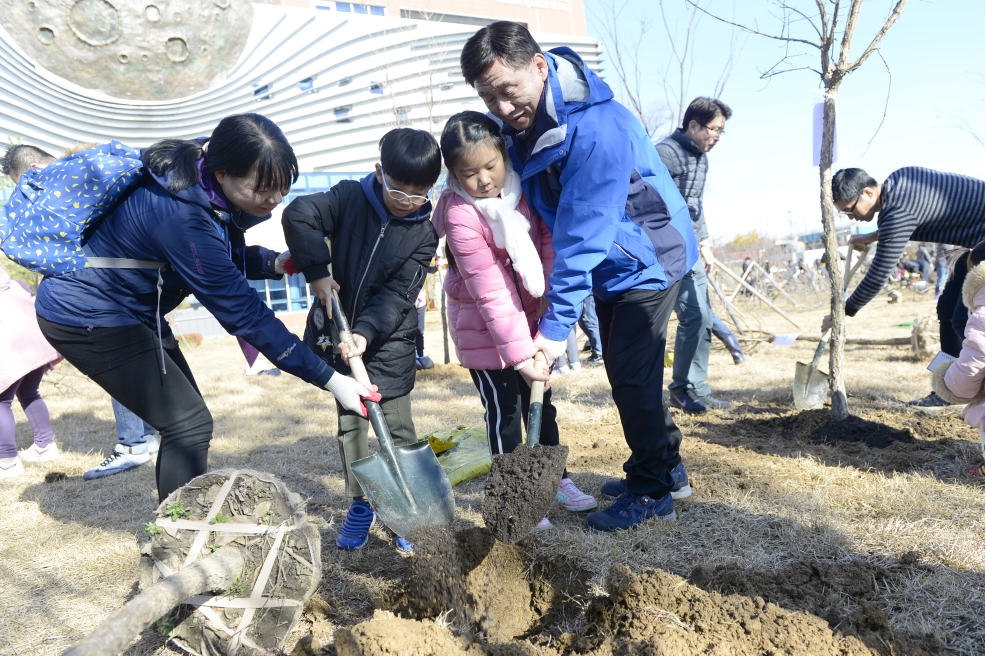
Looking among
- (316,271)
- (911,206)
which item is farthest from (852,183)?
(316,271)

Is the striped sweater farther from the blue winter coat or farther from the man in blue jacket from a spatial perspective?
the blue winter coat

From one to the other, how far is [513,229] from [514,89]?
1.56ft

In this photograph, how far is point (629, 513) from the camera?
2.65 meters

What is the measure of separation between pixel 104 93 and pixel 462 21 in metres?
17.5

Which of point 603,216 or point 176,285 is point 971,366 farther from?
point 176,285

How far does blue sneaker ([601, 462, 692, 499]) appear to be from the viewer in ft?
9.67

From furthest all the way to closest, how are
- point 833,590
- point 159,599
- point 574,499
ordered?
1. point 574,499
2. point 833,590
3. point 159,599

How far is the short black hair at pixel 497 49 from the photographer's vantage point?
2141mm

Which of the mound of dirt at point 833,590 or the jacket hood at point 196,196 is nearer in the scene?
the mound of dirt at point 833,590

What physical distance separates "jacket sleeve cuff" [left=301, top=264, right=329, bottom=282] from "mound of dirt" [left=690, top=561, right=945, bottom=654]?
1.72 m

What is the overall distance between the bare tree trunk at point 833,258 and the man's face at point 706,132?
84 cm

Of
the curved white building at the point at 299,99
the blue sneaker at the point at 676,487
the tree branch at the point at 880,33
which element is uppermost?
the curved white building at the point at 299,99

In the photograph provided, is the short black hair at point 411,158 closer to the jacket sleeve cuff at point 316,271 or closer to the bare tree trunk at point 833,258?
the jacket sleeve cuff at point 316,271

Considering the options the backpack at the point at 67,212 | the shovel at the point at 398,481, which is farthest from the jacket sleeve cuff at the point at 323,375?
the backpack at the point at 67,212
